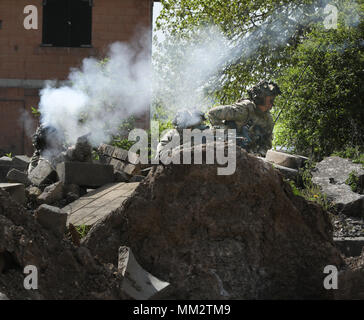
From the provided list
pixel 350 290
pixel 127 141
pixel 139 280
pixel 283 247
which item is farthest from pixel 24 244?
pixel 127 141

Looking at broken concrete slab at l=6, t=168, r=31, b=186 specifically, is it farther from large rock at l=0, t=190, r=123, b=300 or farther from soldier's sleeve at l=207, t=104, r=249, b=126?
large rock at l=0, t=190, r=123, b=300

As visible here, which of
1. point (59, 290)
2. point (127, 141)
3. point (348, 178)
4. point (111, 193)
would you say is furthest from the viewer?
point (127, 141)

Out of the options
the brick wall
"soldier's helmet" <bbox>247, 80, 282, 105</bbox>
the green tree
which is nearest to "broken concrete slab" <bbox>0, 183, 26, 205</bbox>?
"soldier's helmet" <bbox>247, 80, 282, 105</bbox>

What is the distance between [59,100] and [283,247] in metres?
8.69

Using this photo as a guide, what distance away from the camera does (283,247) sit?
16.5ft

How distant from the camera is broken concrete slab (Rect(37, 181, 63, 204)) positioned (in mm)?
8656

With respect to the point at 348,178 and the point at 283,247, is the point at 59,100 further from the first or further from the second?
the point at 283,247

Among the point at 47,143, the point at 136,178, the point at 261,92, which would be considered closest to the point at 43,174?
the point at 47,143

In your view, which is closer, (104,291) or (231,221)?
(104,291)

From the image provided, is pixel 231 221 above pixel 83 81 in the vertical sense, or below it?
below

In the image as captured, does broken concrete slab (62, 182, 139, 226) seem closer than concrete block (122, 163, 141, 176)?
Yes

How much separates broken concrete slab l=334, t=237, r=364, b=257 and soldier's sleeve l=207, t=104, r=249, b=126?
291 cm

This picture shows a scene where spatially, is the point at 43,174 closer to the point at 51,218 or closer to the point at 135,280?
the point at 51,218

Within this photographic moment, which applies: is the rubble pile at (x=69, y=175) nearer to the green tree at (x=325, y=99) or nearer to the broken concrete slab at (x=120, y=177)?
the broken concrete slab at (x=120, y=177)
